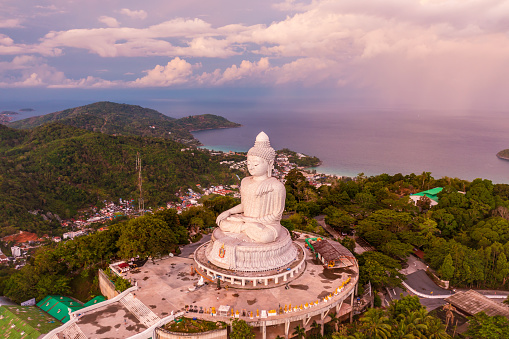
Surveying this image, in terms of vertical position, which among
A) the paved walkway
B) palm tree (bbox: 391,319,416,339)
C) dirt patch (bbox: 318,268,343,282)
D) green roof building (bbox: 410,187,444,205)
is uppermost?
green roof building (bbox: 410,187,444,205)

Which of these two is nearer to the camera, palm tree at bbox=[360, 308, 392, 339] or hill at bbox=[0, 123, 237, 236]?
palm tree at bbox=[360, 308, 392, 339]

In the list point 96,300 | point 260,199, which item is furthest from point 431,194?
point 96,300

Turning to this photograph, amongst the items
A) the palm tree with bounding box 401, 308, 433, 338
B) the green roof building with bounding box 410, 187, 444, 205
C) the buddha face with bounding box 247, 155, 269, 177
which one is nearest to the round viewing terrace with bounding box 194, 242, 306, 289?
the buddha face with bounding box 247, 155, 269, 177

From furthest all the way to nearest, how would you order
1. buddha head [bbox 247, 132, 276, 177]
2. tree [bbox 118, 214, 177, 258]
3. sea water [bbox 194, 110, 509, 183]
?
sea water [bbox 194, 110, 509, 183], tree [bbox 118, 214, 177, 258], buddha head [bbox 247, 132, 276, 177]

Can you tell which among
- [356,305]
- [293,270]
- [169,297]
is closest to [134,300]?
[169,297]

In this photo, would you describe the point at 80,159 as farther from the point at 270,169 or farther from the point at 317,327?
the point at 317,327

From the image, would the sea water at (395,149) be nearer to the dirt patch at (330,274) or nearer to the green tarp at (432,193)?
the green tarp at (432,193)

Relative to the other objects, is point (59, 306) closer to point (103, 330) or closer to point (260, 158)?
point (103, 330)

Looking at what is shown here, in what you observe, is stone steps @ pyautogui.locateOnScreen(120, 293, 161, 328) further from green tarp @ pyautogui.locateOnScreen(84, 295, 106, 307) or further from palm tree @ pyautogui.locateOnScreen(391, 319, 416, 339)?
palm tree @ pyautogui.locateOnScreen(391, 319, 416, 339)
